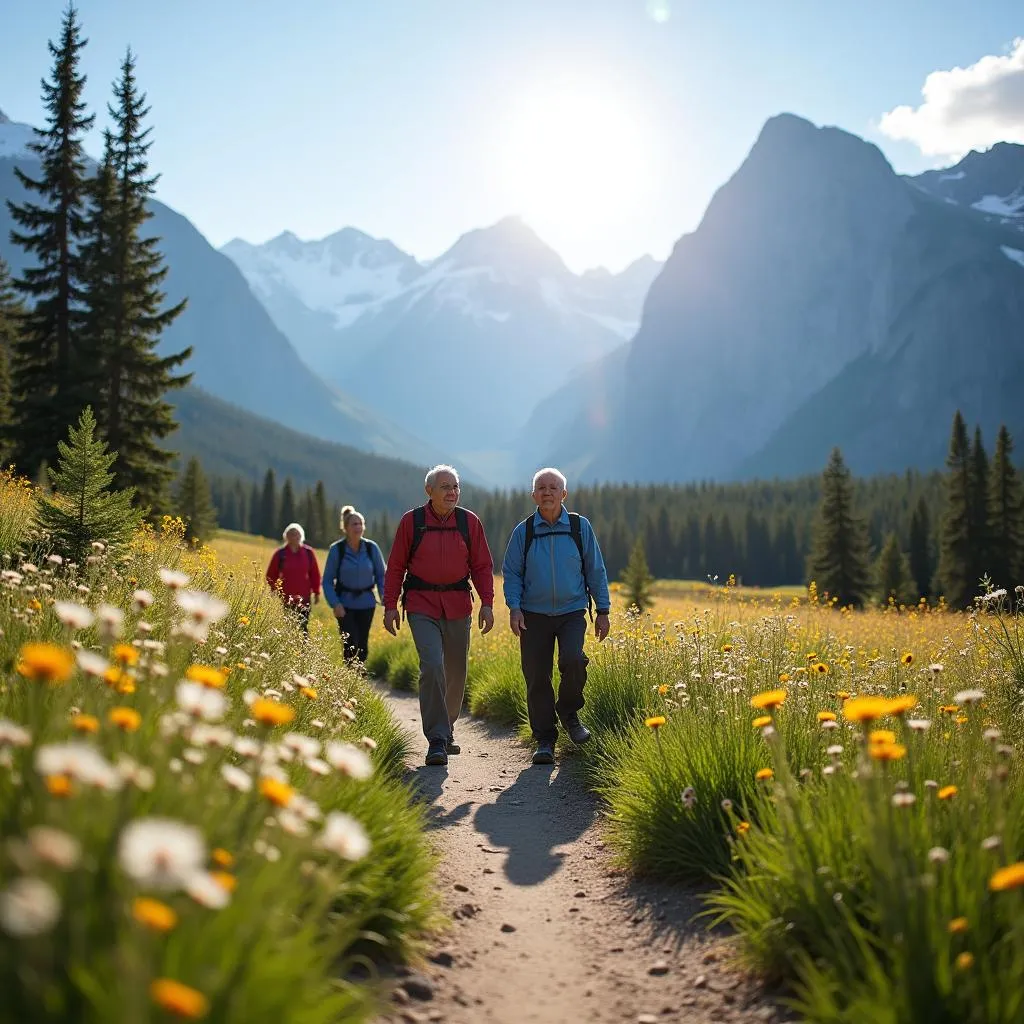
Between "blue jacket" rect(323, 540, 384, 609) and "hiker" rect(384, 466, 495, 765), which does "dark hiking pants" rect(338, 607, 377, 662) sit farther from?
"hiker" rect(384, 466, 495, 765)

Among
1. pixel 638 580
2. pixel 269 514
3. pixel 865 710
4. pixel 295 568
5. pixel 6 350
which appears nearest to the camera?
pixel 865 710

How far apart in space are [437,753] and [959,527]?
174 feet

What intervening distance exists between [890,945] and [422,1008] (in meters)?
1.91

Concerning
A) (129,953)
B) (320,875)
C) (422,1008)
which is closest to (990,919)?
(422,1008)

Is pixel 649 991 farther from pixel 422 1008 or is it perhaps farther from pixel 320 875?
pixel 320 875

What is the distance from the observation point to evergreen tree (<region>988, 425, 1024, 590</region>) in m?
52.0

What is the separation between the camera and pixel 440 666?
8359mm

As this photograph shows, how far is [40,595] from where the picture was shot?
18.4ft

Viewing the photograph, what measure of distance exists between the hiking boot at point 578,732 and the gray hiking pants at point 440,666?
1.18m

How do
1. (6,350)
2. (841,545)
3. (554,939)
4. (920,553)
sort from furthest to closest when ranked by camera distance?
(920,553) < (841,545) < (6,350) < (554,939)

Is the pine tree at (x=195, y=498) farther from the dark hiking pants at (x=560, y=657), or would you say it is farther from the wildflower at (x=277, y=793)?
the wildflower at (x=277, y=793)

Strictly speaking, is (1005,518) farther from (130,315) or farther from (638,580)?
(130,315)

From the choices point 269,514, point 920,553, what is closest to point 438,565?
point 920,553

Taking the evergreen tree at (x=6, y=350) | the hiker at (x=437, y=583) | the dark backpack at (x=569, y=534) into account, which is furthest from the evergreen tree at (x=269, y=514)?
the dark backpack at (x=569, y=534)
